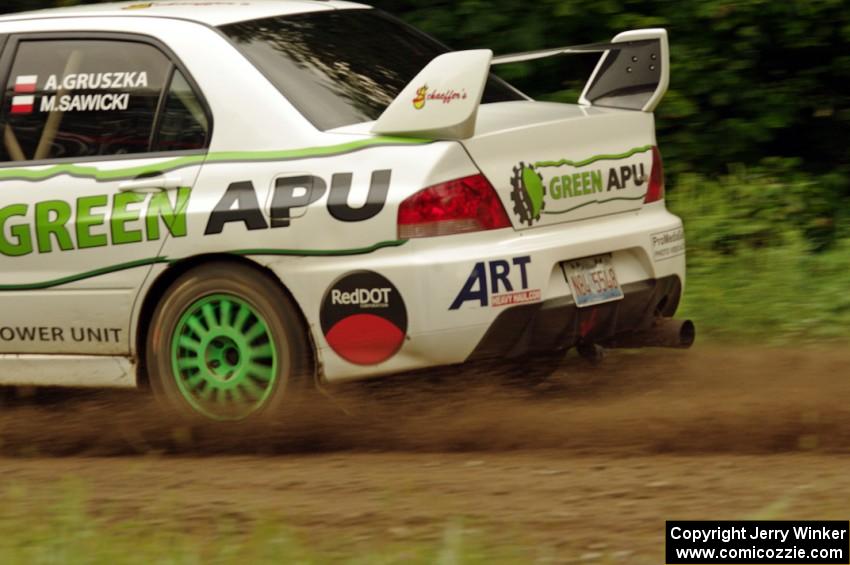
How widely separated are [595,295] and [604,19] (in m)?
3.62

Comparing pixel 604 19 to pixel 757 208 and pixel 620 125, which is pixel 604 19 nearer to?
pixel 757 208

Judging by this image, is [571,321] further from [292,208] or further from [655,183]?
[292,208]

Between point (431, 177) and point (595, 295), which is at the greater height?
point (431, 177)

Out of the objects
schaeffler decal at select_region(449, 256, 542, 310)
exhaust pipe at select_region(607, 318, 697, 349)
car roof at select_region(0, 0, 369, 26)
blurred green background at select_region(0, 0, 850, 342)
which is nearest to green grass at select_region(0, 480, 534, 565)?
schaeffler decal at select_region(449, 256, 542, 310)

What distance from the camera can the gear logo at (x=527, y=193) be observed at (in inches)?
222

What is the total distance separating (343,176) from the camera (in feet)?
18.2

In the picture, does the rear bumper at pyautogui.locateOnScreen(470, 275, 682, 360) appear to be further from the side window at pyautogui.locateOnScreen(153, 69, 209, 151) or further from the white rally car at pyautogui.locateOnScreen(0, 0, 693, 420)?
the side window at pyautogui.locateOnScreen(153, 69, 209, 151)

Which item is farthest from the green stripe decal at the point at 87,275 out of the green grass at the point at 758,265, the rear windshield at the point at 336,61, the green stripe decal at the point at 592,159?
the green grass at the point at 758,265

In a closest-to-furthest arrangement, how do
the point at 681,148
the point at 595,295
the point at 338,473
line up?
the point at 338,473, the point at 595,295, the point at 681,148

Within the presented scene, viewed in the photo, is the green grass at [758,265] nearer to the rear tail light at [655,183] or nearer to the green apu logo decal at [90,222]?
the rear tail light at [655,183]

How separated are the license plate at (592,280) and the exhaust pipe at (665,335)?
378 mm

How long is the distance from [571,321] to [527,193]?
1.65ft

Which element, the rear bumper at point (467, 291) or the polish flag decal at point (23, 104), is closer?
the rear bumper at point (467, 291)

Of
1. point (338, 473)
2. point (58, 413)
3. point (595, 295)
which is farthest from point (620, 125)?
point (58, 413)
